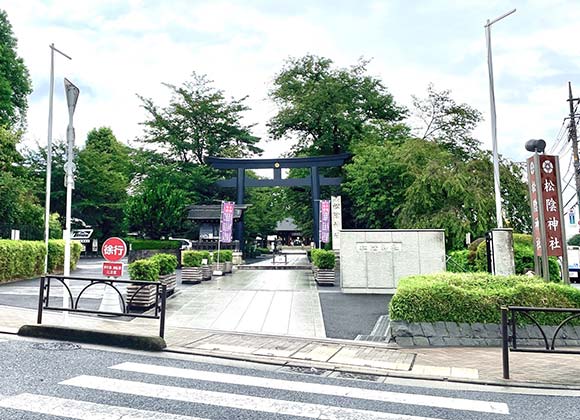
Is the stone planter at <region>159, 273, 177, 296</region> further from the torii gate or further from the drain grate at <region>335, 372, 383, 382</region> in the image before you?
the torii gate

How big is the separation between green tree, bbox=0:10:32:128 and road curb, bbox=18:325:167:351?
23.3 metres

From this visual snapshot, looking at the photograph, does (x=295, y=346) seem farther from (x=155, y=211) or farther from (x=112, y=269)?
(x=155, y=211)

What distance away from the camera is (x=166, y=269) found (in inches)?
466

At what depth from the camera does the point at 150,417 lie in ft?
12.5

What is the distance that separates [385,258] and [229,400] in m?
10.3

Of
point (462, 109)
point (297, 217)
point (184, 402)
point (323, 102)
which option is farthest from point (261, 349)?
point (297, 217)

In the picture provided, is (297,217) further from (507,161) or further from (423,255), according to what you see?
(423,255)

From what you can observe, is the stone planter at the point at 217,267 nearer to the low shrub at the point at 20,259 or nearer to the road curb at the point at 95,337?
the low shrub at the point at 20,259

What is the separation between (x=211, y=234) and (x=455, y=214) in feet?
50.9

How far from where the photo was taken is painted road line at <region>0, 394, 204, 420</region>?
3805 mm

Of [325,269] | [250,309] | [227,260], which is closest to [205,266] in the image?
[227,260]

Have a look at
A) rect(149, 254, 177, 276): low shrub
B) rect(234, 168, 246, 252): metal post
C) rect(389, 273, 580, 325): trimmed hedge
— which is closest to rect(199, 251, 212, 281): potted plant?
rect(149, 254, 177, 276): low shrub

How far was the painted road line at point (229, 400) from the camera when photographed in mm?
4047

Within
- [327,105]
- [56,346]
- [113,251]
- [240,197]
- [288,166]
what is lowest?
[56,346]
